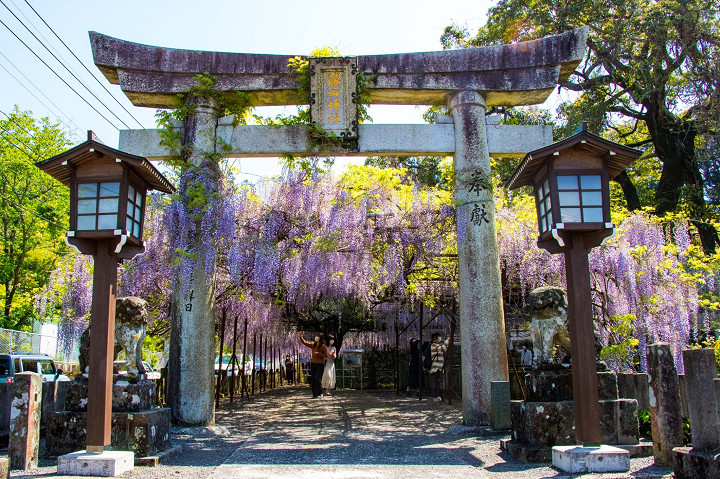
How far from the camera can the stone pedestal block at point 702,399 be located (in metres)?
3.74

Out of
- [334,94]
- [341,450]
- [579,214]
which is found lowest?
[341,450]

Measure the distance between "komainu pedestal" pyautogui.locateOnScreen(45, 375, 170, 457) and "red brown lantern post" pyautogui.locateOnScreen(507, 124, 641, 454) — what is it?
12.5ft

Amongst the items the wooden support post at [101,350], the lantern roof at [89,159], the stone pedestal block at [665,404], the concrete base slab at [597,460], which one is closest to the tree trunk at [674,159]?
the stone pedestal block at [665,404]

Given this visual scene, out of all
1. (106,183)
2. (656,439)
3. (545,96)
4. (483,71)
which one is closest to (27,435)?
(106,183)

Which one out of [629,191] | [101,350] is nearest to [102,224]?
[101,350]

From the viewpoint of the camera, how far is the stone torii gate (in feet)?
25.0

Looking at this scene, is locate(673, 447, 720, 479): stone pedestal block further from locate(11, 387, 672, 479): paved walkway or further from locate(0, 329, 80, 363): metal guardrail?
locate(0, 329, 80, 363): metal guardrail

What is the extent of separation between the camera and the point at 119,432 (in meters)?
5.20

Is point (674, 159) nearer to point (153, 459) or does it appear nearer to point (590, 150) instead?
point (590, 150)

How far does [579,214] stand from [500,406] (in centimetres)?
283

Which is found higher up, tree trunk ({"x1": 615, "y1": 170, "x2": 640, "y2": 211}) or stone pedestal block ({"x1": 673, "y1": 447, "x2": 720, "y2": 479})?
tree trunk ({"x1": 615, "y1": 170, "x2": 640, "y2": 211})

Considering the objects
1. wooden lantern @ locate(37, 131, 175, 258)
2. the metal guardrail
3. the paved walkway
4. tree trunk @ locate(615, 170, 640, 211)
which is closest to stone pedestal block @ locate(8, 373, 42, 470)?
the paved walkway

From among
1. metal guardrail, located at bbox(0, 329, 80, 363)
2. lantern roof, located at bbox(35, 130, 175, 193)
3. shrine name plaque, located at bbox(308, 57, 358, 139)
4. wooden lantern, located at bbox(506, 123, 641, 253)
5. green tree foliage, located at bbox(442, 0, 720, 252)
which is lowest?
metal guardrail, located at bbox(0, 329, 80, 363)

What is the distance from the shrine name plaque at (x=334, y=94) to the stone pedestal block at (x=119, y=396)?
4.09 metres
